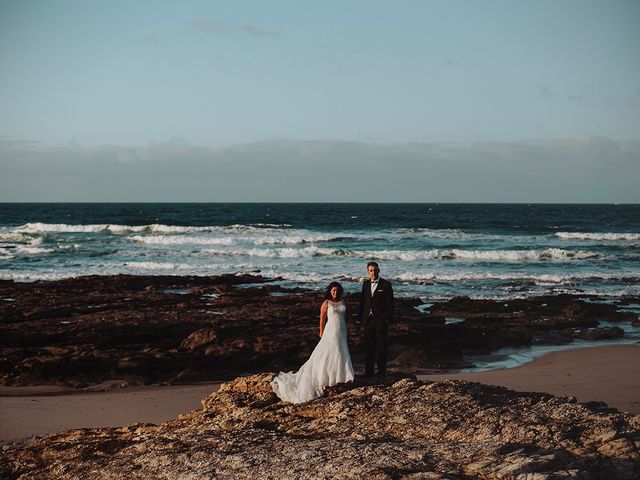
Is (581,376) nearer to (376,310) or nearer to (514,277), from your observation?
(376,310)

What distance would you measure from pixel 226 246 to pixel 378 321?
35913 millimetres

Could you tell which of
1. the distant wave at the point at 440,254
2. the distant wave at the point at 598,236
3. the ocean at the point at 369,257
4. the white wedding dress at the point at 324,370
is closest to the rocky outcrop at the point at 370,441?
the white wedding dress at the point at 324,370

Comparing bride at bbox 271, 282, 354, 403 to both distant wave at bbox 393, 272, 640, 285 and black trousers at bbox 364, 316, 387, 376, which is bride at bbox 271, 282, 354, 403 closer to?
black trousers at bbox 364, 316, 387, 376

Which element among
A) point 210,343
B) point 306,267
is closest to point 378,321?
point 210,343

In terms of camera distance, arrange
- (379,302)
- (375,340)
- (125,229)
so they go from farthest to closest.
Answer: (125,229) → (375,340) → (379,302)

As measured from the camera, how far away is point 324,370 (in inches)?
322

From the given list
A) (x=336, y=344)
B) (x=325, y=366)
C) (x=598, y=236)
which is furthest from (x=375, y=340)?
(x=598, y=236)

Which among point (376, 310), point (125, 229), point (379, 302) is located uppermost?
point (379, 302)

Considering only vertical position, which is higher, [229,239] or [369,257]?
[229,239]

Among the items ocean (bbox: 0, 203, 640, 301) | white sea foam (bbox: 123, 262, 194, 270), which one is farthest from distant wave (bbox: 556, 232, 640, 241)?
white sea foam (bbox: 123, 262, 194, 270)

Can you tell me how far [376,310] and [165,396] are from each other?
3931 millimetres

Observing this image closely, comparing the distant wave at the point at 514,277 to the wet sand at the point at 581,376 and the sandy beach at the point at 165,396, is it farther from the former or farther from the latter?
the sandy beach at the point at 165,396

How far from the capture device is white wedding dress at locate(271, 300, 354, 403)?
785 centimetres

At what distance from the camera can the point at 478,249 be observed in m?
40.7
